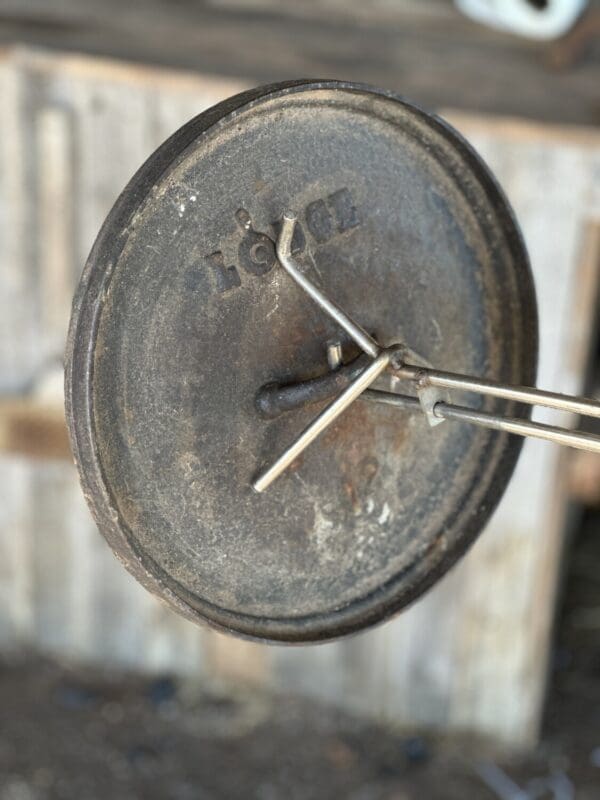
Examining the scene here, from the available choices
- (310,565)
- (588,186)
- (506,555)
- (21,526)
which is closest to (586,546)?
(506,555)

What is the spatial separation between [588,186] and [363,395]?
2.40 meters

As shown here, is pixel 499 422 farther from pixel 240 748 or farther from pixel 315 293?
pixel 240 748

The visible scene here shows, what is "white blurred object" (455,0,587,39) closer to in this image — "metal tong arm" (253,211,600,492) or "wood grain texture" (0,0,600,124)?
"wood grain texture" (0,0,600,124)

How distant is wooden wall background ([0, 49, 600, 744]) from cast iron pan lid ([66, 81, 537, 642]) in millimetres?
2001

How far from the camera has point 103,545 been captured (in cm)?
440

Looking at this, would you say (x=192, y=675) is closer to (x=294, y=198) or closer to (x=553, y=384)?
(x=553, y=384)

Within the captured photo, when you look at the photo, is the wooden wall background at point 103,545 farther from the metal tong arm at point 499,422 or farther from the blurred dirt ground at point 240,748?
the metal tong arm at point 499,422

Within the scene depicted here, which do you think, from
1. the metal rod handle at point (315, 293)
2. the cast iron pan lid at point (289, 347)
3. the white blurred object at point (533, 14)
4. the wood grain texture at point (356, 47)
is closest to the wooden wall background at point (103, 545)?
the wood grain texture at point (356, 47)

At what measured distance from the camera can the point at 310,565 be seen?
5.31 feet

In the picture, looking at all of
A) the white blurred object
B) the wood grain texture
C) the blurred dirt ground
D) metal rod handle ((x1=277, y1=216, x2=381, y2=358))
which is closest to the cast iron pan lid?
metal rod handle ((x1=277, y1=216, x2=381, y2=358))

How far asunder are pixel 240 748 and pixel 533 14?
3165 millimetres

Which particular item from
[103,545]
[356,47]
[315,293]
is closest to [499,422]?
[315,293]

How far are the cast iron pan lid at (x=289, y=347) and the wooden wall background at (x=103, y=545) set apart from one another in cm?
200

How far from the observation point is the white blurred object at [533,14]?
3.21 metres
